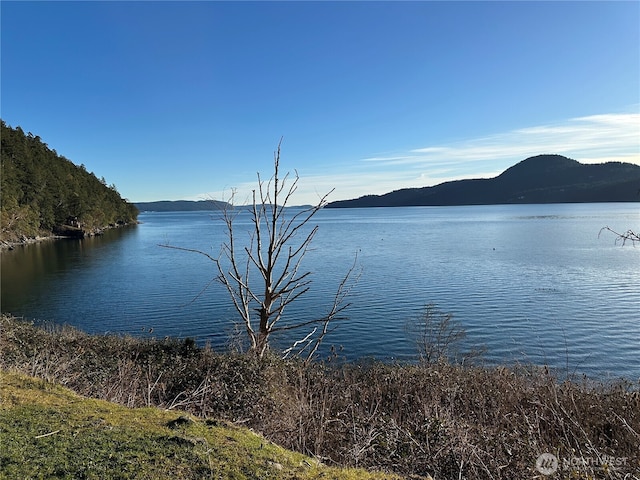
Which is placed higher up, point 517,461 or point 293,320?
point 517,461

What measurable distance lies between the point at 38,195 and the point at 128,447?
298 ft

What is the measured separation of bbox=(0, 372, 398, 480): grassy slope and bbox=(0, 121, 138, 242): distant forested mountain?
7087 cm

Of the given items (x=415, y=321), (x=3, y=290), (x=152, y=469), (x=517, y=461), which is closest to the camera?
(x=152, y=469)

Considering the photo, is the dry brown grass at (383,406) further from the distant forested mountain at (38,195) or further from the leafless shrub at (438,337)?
the distant forested mountain at (38,195)

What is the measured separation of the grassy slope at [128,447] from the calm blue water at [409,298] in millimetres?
6043

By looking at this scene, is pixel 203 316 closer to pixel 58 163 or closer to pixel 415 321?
pixel 415 321

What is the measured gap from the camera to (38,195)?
79.3 meters

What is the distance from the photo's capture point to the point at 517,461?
5.64 m

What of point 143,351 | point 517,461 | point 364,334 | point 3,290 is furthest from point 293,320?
point 3,290

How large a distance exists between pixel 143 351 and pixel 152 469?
38.0ft

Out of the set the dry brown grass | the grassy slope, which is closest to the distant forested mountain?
the dry brown grass

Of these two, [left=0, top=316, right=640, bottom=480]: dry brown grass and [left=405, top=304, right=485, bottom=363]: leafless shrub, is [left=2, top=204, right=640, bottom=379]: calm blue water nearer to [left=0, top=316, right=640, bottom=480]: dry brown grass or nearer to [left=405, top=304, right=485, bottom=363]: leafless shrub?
[left=405, top=304, right=485, bottom=363]: leafless shrub

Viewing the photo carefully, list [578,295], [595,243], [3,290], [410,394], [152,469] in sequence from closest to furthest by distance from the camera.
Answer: [152,469], [410,394], [578,295], [3,290], [595,243]

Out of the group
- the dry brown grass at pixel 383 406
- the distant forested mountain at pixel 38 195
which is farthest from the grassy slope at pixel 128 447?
the distant forested mountain at pixel 38 195
